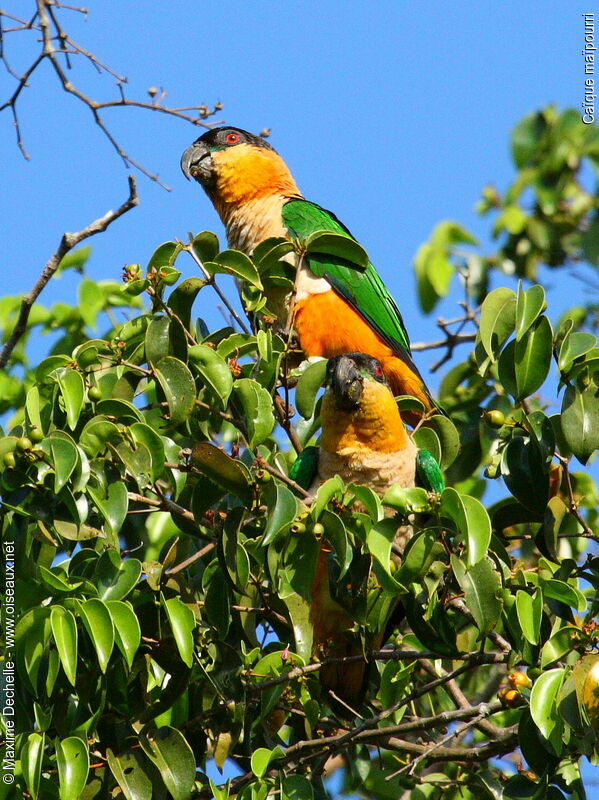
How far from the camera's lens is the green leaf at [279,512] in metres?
2.59

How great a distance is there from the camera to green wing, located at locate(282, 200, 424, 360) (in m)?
4.78

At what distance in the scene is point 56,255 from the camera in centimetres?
340

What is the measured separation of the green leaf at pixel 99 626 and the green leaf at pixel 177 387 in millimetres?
655

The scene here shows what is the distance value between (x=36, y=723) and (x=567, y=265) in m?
5.01

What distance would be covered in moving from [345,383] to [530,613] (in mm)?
1522

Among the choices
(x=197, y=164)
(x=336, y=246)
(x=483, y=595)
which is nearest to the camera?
(x=483, y=595)

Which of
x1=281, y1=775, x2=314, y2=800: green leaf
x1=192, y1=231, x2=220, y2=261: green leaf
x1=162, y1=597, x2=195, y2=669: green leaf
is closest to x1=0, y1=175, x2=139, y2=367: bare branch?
x1=192, y1=231, x2=220, y2=261: green leaf

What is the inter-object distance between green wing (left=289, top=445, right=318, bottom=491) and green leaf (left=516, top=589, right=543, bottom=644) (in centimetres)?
152

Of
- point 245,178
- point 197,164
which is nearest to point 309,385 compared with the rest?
point 245,178

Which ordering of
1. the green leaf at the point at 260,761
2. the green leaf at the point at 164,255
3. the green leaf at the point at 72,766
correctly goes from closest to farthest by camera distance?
the green leaf at the point at 72,766, the green leaf at the point at 260,761, the green leaf at the point at 164,255

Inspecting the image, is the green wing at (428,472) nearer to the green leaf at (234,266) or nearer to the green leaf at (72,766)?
the green leaf at (234,266)

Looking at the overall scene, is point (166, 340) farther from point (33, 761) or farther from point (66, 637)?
point (33, 761)

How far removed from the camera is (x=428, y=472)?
396 cm

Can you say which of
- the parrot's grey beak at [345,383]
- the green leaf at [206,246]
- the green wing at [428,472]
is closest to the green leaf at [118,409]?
the green leaf at [206,246]
